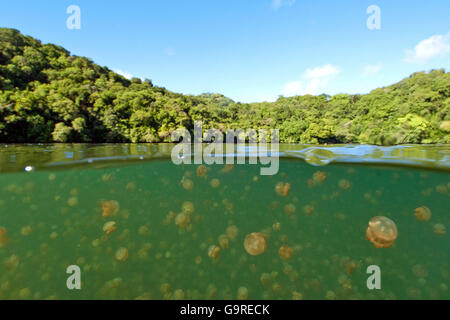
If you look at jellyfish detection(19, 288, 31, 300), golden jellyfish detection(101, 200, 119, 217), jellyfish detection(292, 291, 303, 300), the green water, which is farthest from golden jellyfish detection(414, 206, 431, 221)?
jellyfish detection(19, 288, 31, 300)

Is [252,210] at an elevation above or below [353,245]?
above

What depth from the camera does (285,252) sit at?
6074 millimetres

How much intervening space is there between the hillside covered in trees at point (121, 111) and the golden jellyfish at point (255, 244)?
1197 inches

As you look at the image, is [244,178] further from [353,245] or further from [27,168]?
[27,168]

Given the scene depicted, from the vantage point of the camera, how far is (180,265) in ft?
26.1

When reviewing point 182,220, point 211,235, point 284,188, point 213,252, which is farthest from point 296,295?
point 211,235

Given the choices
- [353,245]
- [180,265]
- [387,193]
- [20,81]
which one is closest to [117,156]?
[180,265]

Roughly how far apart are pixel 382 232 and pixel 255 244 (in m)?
3.79

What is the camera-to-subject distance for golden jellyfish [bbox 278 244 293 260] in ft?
19.7

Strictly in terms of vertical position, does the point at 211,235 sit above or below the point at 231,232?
below

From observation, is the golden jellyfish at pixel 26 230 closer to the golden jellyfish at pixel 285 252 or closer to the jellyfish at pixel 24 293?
the jellyfish at pixel 24 293

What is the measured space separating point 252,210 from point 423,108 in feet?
159

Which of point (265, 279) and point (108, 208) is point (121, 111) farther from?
point (265, 279)

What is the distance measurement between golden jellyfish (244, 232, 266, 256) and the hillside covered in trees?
30416 mm
